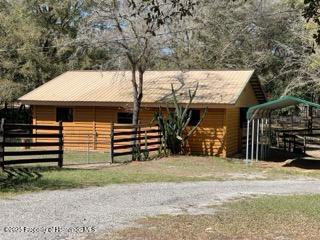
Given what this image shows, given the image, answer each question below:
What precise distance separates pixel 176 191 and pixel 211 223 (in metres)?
4.29

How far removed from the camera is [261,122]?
26266 millimetres

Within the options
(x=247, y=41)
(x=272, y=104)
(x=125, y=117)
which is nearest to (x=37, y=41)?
(x=125, y=117)

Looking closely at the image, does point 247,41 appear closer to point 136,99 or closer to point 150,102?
point 150,102

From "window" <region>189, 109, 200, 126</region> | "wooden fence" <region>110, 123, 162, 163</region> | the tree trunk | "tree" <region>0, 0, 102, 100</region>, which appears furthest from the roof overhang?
"tree" <region>0, 0, 102, 100</region>

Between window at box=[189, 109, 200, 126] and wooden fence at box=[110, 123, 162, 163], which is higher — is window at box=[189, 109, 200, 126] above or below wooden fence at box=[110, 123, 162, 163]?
above

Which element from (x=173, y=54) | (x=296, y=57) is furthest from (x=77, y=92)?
(x=296, y=57)

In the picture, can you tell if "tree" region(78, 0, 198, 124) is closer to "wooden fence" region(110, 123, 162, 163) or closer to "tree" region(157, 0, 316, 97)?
"wooden fence" region(110, 123, 162, 163)

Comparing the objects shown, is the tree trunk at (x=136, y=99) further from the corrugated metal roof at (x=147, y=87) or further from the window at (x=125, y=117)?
the window at (x=125, y=117)

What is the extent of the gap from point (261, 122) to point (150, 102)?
5.36 meters

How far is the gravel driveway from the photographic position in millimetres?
7951

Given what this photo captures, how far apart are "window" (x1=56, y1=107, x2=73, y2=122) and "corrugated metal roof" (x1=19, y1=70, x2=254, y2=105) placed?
2.62 ft

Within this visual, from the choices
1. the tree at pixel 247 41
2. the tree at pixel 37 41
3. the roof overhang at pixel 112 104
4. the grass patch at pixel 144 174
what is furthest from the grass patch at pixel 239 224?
the tree at pixel 37 41

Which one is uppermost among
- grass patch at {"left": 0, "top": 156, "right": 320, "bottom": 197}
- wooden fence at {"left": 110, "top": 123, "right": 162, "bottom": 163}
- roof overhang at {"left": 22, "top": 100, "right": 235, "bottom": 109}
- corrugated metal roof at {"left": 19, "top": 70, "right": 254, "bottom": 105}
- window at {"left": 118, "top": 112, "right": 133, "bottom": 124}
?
corrugated metal roof at {"left": 19, "top": 70, "right": 254, "bottom": 105}

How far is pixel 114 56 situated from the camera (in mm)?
26594
